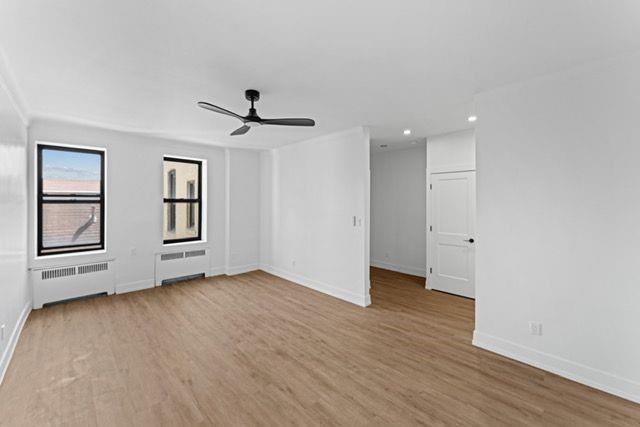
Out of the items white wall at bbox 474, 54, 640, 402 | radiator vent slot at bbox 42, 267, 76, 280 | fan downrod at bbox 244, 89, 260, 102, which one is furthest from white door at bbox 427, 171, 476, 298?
radiator vent slot at bbox 42, 267, 76, 280

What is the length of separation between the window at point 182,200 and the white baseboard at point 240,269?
948 millimetres

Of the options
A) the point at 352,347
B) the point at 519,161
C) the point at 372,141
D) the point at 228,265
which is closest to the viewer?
the point at 519,161

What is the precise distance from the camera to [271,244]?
6.47m

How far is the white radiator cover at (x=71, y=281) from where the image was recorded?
4.20 metres

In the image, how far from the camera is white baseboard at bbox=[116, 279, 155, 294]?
4.96 m

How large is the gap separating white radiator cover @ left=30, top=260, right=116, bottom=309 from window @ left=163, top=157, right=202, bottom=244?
1139 mm

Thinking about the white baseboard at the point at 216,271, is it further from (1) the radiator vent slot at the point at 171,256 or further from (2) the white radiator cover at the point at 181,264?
(1) the radiator vent slot at the point at 171,256

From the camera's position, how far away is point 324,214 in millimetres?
5156

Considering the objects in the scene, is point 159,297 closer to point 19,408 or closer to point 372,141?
point 19,408

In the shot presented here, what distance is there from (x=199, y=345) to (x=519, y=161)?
3861mm

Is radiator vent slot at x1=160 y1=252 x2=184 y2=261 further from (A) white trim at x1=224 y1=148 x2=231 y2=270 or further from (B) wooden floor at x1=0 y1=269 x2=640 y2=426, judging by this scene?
(B) wooden floor at x1=0 y1=269 x2=640 y2=426

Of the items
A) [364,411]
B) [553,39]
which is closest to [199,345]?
[364,411]

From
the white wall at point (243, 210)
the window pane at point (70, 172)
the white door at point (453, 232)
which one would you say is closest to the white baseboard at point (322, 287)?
the white wall at point (243, 210)

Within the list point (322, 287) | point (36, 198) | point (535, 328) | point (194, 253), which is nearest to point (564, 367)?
point (535, 328)
